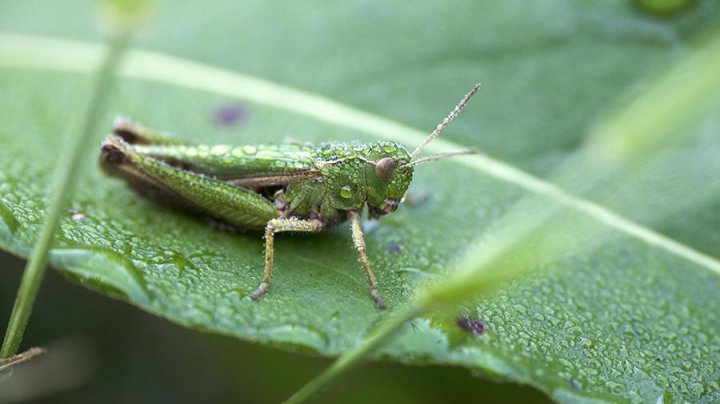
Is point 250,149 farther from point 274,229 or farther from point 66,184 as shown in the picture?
point 66,184

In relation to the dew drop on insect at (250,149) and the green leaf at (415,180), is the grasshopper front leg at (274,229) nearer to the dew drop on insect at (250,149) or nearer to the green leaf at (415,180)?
the green leaf at (415,180)

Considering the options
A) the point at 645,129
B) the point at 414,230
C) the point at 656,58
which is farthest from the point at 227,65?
the point at 645,129

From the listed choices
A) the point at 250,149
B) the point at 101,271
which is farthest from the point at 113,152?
the point at 101,271

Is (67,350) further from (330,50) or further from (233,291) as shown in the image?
(330,50)

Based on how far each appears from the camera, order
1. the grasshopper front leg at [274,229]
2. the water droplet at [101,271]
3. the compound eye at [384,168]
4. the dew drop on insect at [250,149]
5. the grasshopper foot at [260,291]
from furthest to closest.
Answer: the dew drop on insect at [250,149], the compound eye at [384,168], the grasshopper front leg at [274,229], the grasshopper foot at [260,291], the water droplet at [101,271]

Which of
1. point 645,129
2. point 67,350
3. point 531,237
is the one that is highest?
point 645,129

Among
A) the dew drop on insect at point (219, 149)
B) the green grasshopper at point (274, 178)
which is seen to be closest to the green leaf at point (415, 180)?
the green grasshopper at point (274, 178)
